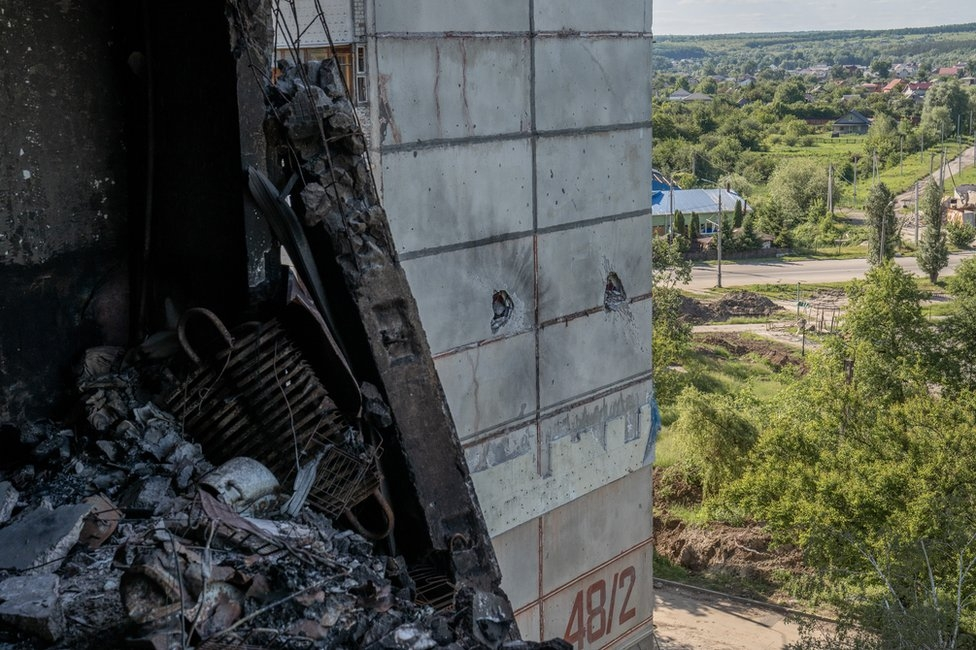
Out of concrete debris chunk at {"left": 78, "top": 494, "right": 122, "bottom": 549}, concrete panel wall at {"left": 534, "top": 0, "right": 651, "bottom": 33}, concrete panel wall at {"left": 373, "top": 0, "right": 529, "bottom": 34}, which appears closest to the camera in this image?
concrete debris chunk at {"left": 78, "top": 494, "right": 122, "bottom": 549}

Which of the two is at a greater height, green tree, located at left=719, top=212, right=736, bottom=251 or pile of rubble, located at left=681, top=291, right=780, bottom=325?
green tree, located at left=719, top=212, right=736, bottom=251

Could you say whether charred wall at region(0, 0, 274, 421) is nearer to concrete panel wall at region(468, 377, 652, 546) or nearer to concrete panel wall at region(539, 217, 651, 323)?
concrete panel wall at region(468, 377, 652, 546)

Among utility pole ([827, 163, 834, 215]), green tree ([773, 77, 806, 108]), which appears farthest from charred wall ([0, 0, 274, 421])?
green tree ([773, 77, 806, 108])

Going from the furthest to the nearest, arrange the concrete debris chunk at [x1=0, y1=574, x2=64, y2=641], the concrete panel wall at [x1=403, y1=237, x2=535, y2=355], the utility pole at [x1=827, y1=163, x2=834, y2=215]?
the utility pole at [x1=827, y1=163, x2=834, y2=215] → the concrete panel wall at [x1=403, y1=237, x2=535, y2=355] → the concrete debris chunk at [x1=0, y1=574, x2=64, y2=641]

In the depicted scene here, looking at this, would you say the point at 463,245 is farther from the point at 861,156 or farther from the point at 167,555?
the point at 861,156

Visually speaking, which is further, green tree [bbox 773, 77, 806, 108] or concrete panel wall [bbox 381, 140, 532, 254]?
green tree [bbox 773, 77, 806, 108]

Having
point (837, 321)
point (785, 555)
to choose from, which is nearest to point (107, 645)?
point (785, 555)

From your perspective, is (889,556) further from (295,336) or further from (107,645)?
(107,645)

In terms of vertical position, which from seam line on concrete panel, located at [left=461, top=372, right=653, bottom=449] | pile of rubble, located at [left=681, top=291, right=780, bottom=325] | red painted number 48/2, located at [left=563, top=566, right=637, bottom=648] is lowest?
pile of rubble, located at [left=681, top=291, right=780, bottom=325]

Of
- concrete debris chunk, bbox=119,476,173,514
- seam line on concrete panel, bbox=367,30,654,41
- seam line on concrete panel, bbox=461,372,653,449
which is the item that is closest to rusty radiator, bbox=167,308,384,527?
concrete debris chunk, bbox=119,476,173,514
